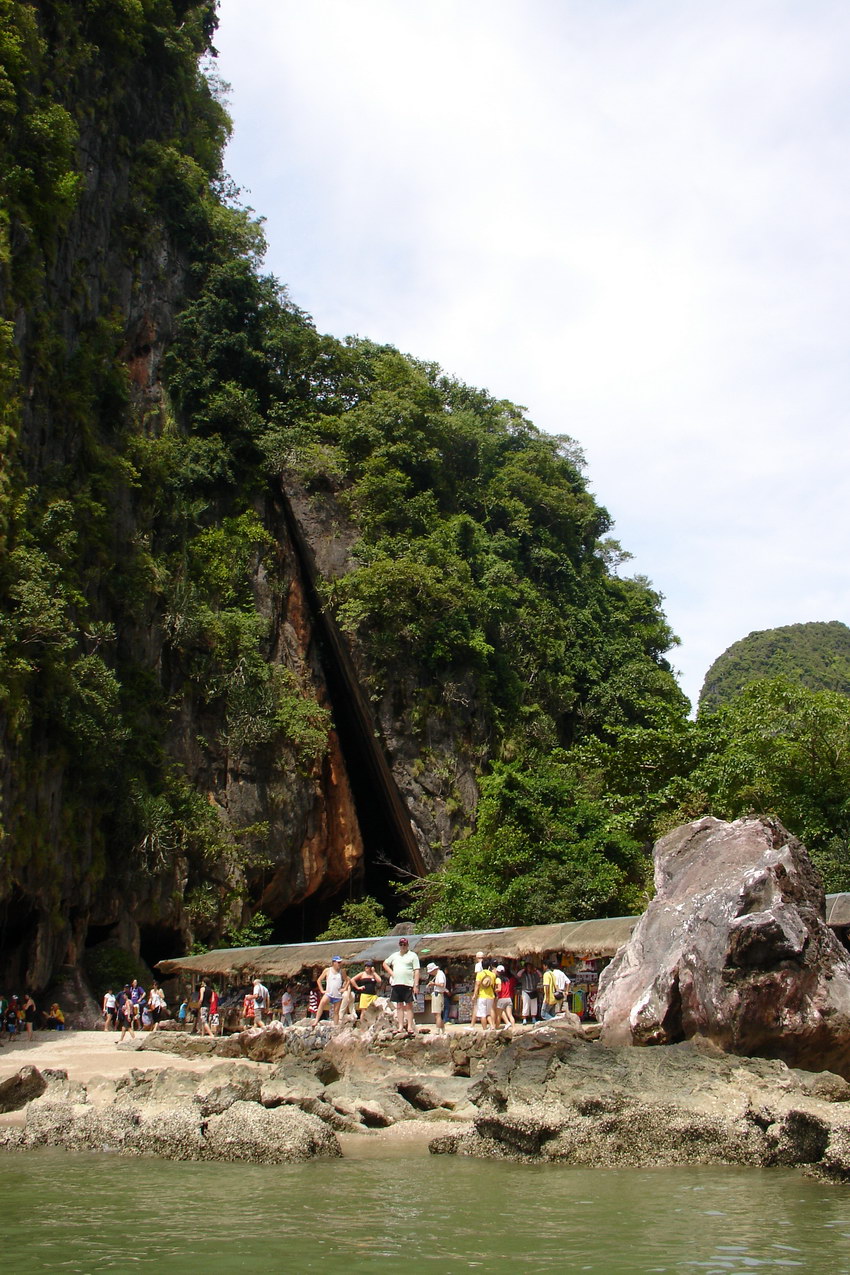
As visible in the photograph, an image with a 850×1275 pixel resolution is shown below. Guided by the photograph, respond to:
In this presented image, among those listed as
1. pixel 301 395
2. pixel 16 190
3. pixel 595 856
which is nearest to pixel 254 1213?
pixel 595 856

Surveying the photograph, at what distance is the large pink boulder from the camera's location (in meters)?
8.99

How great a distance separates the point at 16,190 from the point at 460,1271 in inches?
748

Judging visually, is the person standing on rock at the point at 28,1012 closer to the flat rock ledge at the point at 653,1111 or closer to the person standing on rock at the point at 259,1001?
the person standing on rock at the point at 259,1001

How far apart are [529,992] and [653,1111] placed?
22.5ft

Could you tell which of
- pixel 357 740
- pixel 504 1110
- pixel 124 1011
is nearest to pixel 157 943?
pixel 124 1011

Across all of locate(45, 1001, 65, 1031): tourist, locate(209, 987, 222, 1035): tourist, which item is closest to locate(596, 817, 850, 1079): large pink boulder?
locate(209, 987, 222, 1035): tourist

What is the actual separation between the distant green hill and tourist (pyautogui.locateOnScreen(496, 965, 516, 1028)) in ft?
130

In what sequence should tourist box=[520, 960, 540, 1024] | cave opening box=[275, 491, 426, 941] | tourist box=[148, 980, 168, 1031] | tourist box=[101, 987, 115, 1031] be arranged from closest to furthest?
tourist box=[520, 960, 540, 1024], tourist box=[101, 987, 115, 1031], tourist box=[148, 980, 168, 1031], cave opening box=[275, 491, 426, 941]

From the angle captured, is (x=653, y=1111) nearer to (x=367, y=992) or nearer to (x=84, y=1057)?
(x=367, y=992)

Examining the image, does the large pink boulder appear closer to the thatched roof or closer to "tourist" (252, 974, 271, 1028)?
the thatched roof

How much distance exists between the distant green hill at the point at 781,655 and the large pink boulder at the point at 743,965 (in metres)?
42.0

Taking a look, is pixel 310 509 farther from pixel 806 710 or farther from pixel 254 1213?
pixel 254 1213

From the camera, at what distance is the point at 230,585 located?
25.4 metres

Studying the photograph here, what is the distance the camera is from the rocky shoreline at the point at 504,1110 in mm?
7418
